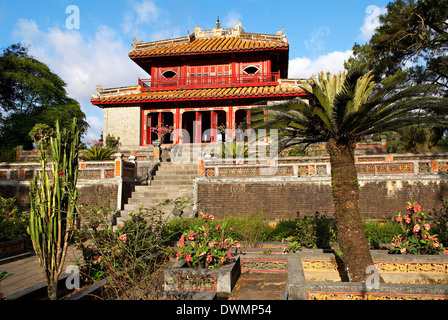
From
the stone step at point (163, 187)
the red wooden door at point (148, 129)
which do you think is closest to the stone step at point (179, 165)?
the stone step at point (163, 187)

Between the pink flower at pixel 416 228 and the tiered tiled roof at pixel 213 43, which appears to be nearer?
the pink flower at pixel 416 228

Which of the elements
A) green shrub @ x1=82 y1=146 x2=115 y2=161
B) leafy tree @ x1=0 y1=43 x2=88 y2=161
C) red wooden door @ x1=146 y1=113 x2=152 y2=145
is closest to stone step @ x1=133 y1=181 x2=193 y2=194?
green shrub @ x1=82 y1=146 x2=115 y2=161

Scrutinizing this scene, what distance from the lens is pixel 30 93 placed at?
30906 mm

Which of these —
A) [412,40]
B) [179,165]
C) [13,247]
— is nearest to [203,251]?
[13,247]

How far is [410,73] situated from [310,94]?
13.0 meters

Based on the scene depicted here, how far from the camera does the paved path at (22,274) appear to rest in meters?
6.09

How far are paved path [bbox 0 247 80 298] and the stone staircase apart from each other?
13.0 feet

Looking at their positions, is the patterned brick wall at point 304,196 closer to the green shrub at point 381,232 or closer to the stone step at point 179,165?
the stone step at point 179,165

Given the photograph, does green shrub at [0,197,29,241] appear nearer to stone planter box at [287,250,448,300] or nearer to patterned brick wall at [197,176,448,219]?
patterned brick wall at [197,176,448,219]

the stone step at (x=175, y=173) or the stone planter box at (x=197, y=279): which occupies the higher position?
the stone step at (x=175, y=173)

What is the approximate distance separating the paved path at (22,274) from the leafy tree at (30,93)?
22.6m

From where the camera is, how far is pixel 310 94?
597 centimetres

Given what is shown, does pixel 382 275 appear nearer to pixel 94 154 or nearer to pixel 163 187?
pixel 163 187
